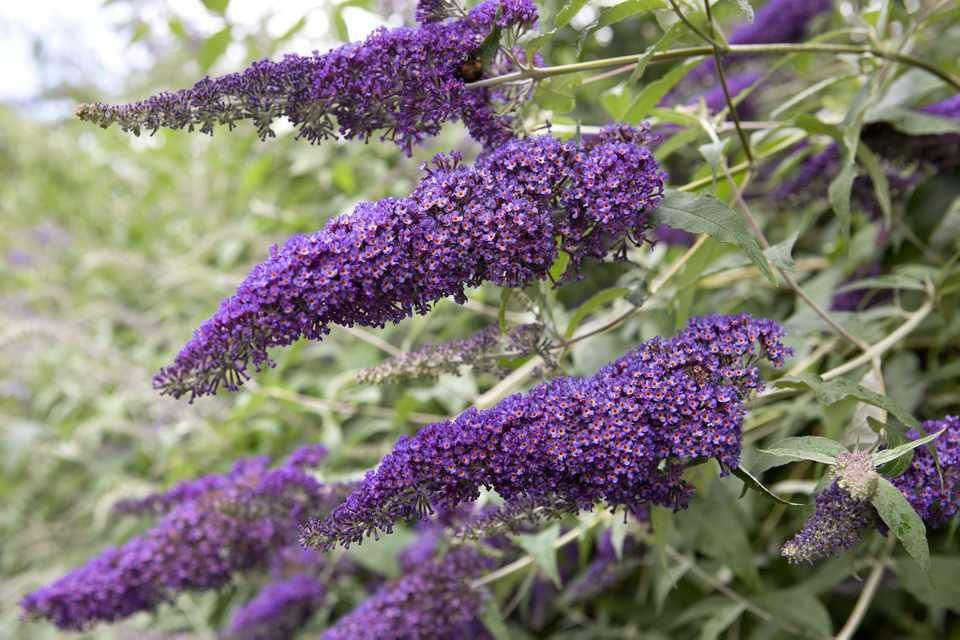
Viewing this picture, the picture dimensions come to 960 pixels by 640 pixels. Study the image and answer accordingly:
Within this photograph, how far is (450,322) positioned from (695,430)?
5.66 feet

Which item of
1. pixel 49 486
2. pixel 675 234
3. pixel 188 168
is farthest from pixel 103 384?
pixel 675 234

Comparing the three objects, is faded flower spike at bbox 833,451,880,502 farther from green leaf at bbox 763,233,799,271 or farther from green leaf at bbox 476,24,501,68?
green leaf at bbox 476,24,501,68

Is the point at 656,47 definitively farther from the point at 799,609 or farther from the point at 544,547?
the point at 799,609

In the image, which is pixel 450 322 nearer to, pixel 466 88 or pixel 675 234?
pixel 675 234

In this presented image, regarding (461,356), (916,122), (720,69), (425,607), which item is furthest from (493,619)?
(916,122)

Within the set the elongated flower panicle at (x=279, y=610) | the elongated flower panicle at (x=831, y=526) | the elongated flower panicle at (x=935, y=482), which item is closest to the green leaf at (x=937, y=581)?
the elongated flower panicle at (x=935, y=482)

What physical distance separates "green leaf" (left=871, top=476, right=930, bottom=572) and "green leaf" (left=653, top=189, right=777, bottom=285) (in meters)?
0.37

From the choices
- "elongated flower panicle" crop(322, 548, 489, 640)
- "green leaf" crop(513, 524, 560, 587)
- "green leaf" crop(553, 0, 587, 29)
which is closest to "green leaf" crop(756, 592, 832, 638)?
"green leaf" crop(513, 524, 560, 587)

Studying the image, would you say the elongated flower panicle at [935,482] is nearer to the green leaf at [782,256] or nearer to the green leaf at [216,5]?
the green leaf at [782,256]

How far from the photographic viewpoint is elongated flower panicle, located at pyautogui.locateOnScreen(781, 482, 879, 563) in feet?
4.14

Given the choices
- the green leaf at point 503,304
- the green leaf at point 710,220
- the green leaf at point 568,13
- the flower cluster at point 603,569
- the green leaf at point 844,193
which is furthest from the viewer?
the flower cluster at point 603,569

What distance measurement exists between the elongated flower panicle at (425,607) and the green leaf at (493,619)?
2 cm

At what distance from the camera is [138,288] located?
4.32m

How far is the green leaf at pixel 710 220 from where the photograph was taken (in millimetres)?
1354
